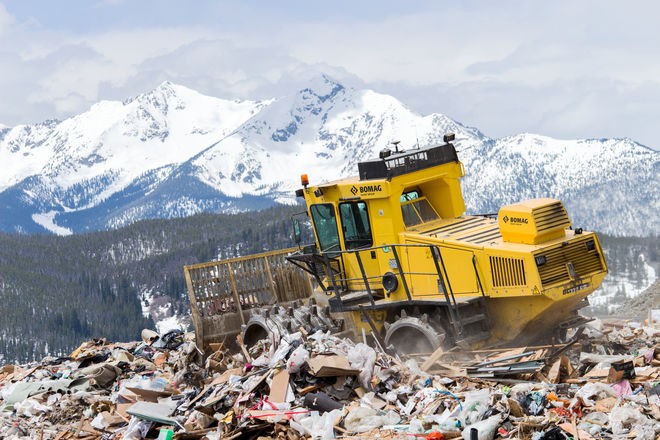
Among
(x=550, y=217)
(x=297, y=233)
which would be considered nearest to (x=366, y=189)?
(x=297, y=233)

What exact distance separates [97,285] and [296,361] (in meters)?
173

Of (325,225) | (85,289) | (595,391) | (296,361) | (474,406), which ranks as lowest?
(595,391)

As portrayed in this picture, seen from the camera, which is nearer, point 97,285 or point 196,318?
point 196,318

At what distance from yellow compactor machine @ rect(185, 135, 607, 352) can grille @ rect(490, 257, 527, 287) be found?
20mm

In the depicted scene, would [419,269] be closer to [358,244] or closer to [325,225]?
[358,244]

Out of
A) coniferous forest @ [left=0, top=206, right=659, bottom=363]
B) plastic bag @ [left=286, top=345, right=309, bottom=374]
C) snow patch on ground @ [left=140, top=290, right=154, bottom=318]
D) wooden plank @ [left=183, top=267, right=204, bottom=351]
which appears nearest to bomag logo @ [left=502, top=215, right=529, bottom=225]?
plastic bag @ [left=286, top=345, right=309, bottom=374]

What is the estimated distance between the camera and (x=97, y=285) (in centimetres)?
18112

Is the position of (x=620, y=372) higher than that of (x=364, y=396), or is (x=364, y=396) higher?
(x=364, y=396)

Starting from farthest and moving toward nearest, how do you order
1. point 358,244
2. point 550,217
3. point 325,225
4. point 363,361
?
point 325,225 → point 358,244 → point 550,217 → point 363,361

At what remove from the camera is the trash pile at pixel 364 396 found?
37.7 ft

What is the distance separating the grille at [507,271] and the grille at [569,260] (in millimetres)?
318

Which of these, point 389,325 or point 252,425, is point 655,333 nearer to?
point 389,325

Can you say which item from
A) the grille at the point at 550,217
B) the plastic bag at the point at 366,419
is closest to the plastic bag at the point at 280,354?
the plastic bag at the point at 366,419

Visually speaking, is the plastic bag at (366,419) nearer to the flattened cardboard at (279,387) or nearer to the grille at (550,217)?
the flattened cardboard at (279,387)
